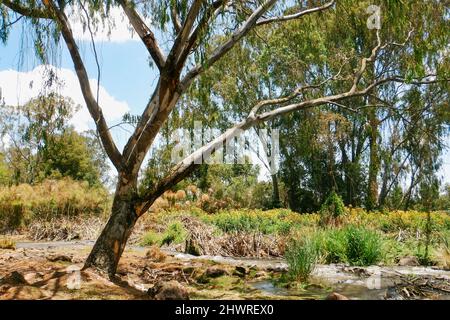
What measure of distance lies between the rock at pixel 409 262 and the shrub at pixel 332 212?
3.37 meters

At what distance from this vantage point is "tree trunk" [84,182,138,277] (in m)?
5.97

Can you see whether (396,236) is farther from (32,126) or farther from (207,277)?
(32,126)

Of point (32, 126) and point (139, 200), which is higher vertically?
point (32, 126)

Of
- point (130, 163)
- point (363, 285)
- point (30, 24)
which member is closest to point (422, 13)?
point (363, 285)

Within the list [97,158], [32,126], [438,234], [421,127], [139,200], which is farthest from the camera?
[97,158]

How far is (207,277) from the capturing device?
24.2ft

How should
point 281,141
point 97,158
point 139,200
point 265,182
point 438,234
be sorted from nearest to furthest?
point 139,200 → point 438,234 → point 281,141 → point 265,182 → point 97,158

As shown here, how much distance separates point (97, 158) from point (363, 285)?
32032mm

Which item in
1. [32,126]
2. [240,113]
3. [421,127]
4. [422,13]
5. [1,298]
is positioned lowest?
[1,298]

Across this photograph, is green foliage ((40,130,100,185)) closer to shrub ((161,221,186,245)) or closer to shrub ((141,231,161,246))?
shrub ((141,231,161,246))

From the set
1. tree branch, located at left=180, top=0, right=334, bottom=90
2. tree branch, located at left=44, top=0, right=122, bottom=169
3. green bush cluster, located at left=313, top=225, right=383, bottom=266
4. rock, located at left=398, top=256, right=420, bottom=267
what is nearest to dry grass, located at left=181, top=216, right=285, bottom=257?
green bush cluster, located at left=313, top=225, right=383, bottom=266

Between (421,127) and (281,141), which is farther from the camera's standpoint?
(281,141)

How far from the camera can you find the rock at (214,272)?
24.5 ft

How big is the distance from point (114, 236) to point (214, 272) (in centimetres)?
206
